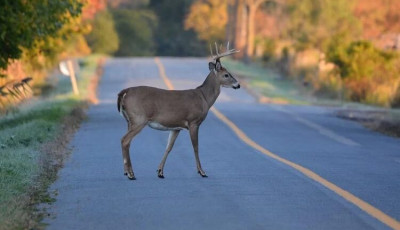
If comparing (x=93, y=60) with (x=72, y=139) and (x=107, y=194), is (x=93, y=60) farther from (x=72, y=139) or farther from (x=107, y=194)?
(x=107, y=194)

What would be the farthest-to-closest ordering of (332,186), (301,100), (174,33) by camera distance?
(174,33), (301,100), (332,186)

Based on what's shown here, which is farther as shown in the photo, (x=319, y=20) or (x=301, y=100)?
(x=319, y=20)

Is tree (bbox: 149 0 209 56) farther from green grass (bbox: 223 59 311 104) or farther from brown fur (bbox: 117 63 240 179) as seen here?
brown fur (bbox: 117 63 240 179)

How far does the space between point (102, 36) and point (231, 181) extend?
73094 millimetres

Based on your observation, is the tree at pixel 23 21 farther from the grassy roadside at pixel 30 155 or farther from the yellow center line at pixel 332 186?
the yellow center line at pixel 332 186

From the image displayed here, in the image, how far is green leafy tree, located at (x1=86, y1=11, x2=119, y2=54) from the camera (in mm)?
85688

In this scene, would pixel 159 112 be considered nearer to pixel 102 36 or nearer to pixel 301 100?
pixel 301 100

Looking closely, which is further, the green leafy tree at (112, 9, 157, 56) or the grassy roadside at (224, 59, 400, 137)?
the green leafy tree at (112, 9, 157, 56)

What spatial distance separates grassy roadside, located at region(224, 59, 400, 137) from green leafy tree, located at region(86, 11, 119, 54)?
25.2 meters

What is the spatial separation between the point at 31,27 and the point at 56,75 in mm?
28719

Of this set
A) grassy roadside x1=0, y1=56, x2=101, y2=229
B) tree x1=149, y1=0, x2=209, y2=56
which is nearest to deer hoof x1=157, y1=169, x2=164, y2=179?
grassy roadside x1=0, y1=56, x2=101, y2=229

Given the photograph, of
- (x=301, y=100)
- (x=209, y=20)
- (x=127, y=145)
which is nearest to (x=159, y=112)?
(x=127, y=145)

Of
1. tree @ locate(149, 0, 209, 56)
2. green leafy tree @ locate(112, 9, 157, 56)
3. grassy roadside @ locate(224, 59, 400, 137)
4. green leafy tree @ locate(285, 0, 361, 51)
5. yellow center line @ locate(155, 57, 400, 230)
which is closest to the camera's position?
yellow center line @ locate(155, 57, 400, 230)

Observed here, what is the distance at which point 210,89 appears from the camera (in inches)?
597
